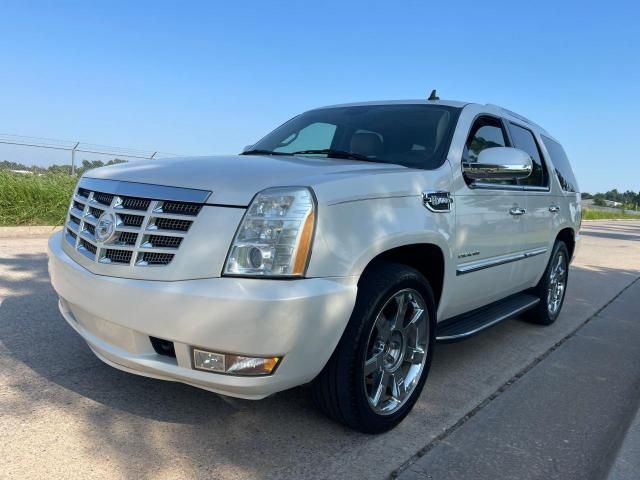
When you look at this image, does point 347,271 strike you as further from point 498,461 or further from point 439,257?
point 498,461

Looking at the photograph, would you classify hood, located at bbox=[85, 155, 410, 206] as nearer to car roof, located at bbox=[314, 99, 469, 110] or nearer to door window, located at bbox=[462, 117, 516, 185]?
door window, located at bbox=[462, 117, 516, 185]

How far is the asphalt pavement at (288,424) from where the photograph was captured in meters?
2.47

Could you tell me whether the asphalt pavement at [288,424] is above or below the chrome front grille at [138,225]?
below

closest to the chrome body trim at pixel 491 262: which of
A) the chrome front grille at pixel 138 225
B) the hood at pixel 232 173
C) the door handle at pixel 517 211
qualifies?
the door handle at pixel 517 211

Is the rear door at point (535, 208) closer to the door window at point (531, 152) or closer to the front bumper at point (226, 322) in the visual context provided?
the door window at point (531, 152)

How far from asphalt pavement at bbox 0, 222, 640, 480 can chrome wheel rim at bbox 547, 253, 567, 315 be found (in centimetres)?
110

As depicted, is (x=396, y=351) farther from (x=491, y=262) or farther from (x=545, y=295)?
(x=545, y=295)

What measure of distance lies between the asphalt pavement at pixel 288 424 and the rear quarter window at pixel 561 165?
1872 mm

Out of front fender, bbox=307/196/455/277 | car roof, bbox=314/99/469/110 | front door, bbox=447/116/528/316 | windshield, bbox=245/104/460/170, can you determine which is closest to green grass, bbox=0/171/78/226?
windshield, bbox=245/104/460/170

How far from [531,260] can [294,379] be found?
2860mm

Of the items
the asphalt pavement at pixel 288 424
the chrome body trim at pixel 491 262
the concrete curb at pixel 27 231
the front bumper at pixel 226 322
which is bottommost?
the concrete curb at pixel 27 231

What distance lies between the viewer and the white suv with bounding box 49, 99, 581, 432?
235 cm

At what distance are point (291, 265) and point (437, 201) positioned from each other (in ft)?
3.76

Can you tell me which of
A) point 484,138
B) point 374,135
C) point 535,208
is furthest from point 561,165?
point 374,135
